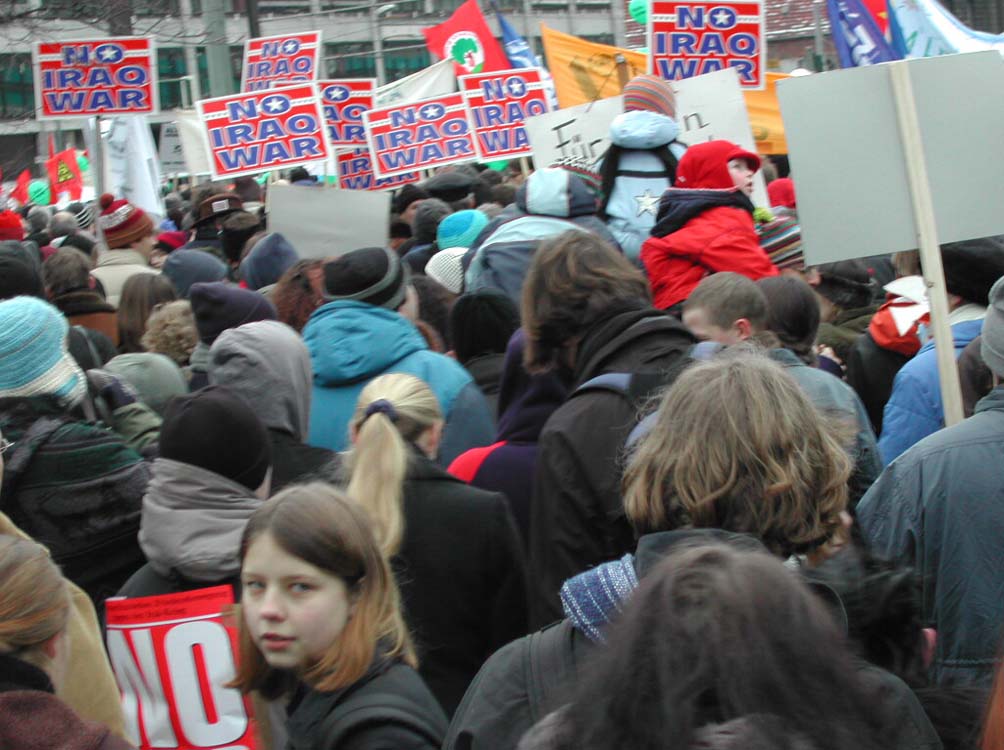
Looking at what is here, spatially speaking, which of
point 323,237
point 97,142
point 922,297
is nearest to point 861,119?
point 922,297

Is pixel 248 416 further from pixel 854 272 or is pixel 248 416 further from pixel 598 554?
pixel 854 272

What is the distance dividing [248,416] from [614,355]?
3.18 ft

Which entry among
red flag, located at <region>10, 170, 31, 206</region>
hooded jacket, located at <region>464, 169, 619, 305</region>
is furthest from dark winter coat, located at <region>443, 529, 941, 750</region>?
red flag, located at <region>10, 170, 31, 206</region>

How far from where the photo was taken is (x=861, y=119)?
420 cm

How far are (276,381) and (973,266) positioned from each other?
7.44ft

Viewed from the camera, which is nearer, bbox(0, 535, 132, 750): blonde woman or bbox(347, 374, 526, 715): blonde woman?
bbox(0, 535, 132, 750): blonde woman

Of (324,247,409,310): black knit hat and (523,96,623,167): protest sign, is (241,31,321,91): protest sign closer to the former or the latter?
(523,96,623,167): protest sign

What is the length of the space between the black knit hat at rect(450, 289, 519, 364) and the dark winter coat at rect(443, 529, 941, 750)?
8.80 feet

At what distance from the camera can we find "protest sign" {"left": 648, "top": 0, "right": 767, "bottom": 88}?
961 cm

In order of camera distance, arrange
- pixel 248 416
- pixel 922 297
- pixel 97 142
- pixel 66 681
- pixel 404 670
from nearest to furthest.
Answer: pixel 404 670 → pixel 66 681 → pixel 248 416 → pixel 922 297 → pixel 97 142

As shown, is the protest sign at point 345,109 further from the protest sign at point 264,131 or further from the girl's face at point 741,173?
the girl's face at point 741,173

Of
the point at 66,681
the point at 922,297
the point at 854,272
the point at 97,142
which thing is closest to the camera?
the point at 66,681

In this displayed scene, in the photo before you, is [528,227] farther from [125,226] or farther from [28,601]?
[125,226]

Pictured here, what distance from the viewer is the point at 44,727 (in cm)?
189
